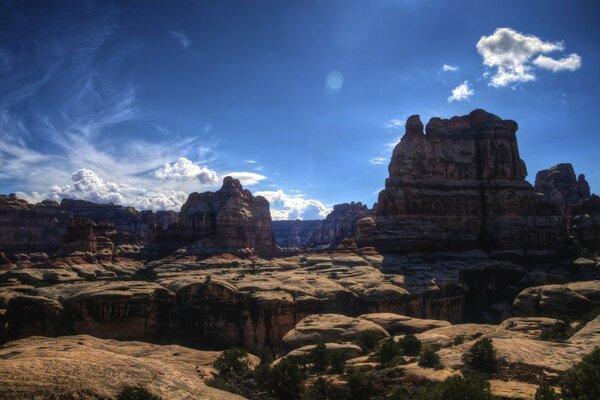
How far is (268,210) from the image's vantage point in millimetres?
166625

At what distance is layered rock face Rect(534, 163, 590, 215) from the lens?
5404 inches

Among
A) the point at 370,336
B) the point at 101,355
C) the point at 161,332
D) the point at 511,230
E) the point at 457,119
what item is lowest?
the point at 161,332

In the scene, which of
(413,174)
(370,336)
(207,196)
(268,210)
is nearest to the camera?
(370,336)

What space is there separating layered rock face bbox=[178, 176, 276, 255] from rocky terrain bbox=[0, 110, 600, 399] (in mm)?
440

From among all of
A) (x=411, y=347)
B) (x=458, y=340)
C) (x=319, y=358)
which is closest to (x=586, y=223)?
(x=458, y=340)

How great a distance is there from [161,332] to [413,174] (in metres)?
60.7

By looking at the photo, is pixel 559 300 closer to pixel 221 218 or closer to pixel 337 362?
pixel 337 362

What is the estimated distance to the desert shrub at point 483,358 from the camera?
20453 mm

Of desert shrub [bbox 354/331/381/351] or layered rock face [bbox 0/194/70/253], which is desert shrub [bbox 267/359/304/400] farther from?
layered rock face [bbox 0/194/70/253]

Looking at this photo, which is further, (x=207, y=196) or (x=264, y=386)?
(x=207, y=196)

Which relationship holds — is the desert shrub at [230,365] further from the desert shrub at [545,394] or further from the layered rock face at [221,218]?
the layered rock face at [221,218]

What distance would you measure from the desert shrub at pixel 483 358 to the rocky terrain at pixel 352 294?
0.44 meters

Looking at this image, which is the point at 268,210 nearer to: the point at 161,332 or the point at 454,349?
the point at 161,332

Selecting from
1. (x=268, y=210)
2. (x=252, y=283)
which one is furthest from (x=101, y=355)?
(x=268, y=210)
